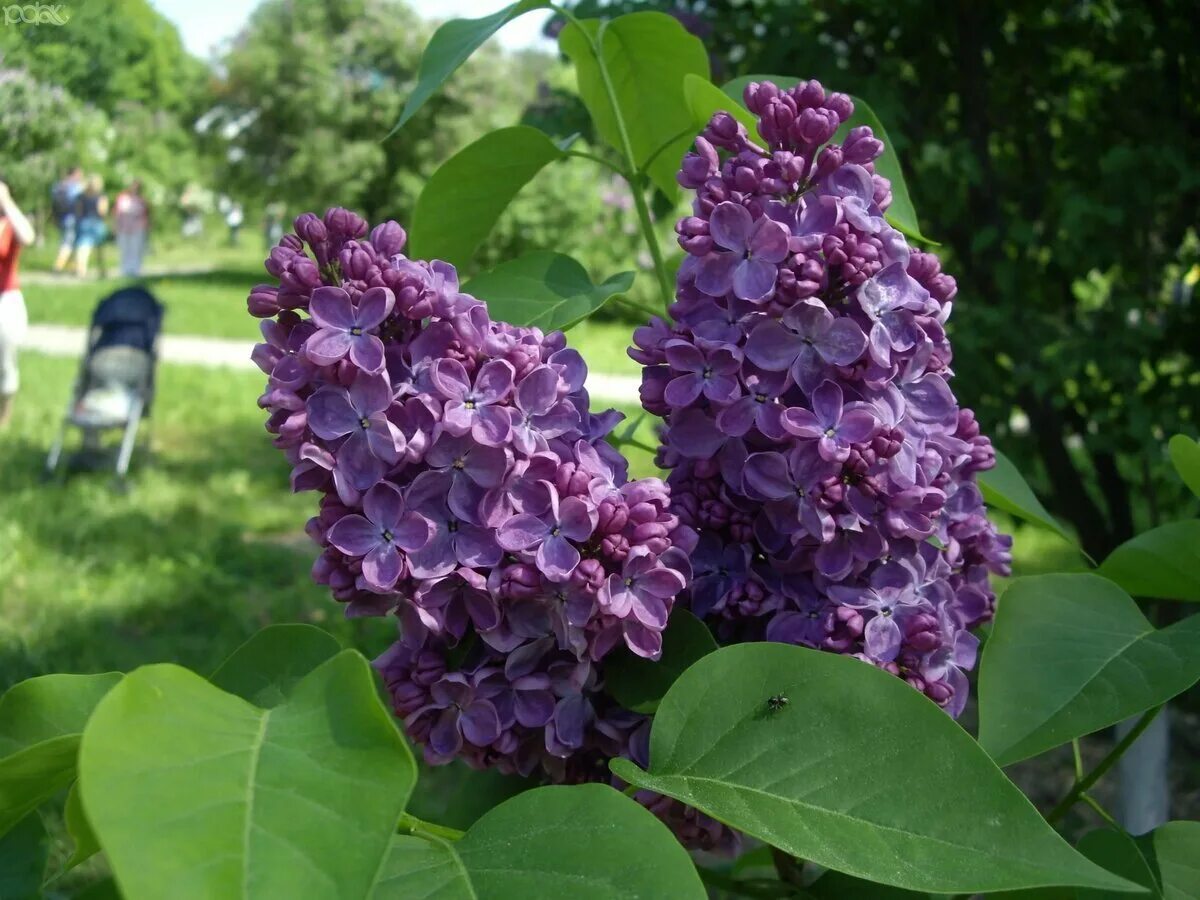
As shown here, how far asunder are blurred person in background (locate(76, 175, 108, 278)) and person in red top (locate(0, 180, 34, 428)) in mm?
8556

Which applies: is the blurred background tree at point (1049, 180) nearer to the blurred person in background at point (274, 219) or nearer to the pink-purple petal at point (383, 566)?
the pink-purple petal at point (383, 566)

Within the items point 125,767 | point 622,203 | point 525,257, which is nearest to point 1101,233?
point 525,257

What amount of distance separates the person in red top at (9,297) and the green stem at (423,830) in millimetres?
6097

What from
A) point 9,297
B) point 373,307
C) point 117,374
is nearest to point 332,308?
point 373,307

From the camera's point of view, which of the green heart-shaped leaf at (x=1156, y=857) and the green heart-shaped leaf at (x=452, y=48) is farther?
the green heart-shaped leaf at (x=452, y=48)

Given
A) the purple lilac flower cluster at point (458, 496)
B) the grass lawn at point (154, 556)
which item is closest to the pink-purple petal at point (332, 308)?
the purple lilac flower cluster at point (458, 496)

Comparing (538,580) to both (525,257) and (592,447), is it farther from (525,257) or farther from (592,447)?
(525,257)

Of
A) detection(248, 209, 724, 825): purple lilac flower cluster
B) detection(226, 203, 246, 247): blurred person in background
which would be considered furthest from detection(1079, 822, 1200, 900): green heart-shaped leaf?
detection(226, 203, 246, 247): blurred person in background

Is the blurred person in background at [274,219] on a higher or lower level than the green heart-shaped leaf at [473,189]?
lower

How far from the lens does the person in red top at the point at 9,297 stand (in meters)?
5.96

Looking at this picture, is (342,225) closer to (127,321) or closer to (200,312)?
(127,321)

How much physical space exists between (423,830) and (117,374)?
5341 mm

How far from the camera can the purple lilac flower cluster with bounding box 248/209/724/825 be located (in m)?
0.64

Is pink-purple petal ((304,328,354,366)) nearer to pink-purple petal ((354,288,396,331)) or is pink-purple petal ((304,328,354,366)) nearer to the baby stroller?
pink-purple petal ((354,288,396,331))
